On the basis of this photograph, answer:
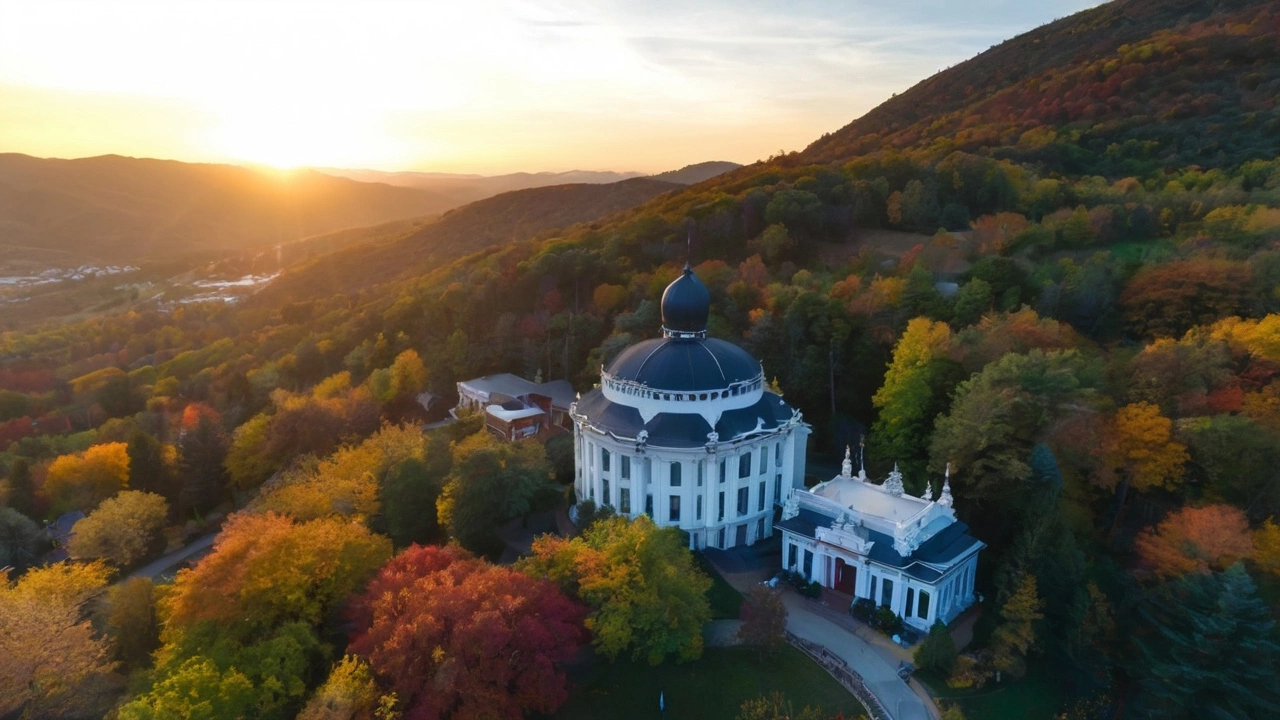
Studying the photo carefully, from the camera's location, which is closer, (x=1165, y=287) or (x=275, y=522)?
(x=275, y=522)

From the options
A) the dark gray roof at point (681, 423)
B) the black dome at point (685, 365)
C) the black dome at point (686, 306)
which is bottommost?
the dark gray roof at point (681, 423)

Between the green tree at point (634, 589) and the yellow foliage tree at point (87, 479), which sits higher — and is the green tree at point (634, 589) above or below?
above

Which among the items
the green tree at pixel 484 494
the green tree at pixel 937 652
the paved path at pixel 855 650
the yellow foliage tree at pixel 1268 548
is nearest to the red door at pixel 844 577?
the paved path at pixel 855 650

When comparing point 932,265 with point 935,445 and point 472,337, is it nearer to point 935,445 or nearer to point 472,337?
point 935,445

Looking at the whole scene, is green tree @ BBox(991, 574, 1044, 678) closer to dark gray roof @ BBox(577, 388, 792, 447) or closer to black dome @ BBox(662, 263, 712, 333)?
dark gray roof @ BBox(577, 388, 792, 447)

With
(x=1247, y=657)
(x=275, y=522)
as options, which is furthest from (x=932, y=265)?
(x=275, y=522)

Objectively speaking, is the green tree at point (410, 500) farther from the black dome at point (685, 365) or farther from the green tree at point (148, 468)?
the green tree at point (148, 468)

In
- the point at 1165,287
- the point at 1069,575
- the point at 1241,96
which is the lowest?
the point at 1069,575

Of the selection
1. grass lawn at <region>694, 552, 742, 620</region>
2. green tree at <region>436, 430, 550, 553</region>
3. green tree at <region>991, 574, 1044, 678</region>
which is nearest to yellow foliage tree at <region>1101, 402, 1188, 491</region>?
green tree at <region>991, 574, 1044, 678</region>
